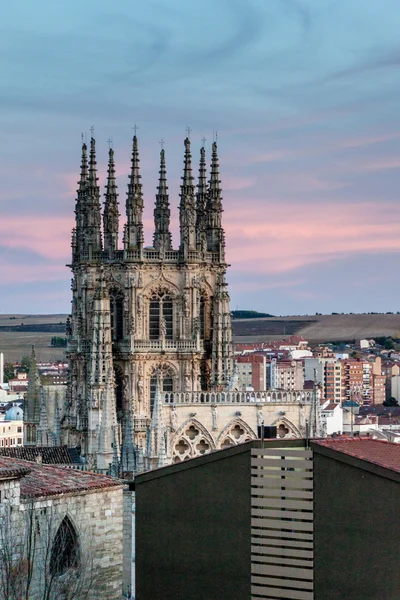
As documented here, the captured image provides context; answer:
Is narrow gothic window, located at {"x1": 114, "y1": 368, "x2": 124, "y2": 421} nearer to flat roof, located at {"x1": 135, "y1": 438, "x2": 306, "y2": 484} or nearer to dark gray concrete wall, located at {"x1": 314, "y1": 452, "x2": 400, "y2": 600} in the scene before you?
flat roof, located at {"x1": 135, "y1": 438, "x2": 306, "y2": 484}

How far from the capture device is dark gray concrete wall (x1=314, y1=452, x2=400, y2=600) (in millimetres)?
40125

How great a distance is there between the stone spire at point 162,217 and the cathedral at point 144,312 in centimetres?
5

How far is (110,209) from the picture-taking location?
9238cm

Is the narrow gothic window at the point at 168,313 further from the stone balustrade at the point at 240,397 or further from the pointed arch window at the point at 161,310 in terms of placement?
the stone balustrade at the point at 240,397

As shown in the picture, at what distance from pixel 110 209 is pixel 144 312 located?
19.4 ft

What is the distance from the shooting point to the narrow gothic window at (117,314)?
9000 centimetres

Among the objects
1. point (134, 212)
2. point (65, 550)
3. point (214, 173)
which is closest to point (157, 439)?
point (134, 212)

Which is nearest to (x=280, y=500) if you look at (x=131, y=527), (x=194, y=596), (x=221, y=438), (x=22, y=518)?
(x=194, y=596)

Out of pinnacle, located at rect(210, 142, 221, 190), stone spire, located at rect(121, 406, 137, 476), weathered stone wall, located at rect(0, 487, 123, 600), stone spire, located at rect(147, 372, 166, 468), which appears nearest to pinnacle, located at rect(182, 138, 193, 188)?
pinnacle, located at rect(210, 142, 221, 190)

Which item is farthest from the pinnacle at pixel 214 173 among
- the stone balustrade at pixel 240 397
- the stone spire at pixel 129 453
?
the stone spire at pixel 129 453

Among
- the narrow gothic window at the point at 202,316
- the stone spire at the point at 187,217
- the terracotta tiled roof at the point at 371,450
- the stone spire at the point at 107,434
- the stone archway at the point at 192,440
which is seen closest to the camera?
the terracotta tiled roof at the point at 371,450

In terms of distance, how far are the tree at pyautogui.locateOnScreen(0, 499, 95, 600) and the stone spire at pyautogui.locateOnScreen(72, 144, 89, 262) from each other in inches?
1772

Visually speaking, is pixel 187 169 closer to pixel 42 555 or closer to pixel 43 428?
pixel 43 428

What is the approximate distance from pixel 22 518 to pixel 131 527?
11.6 metres
